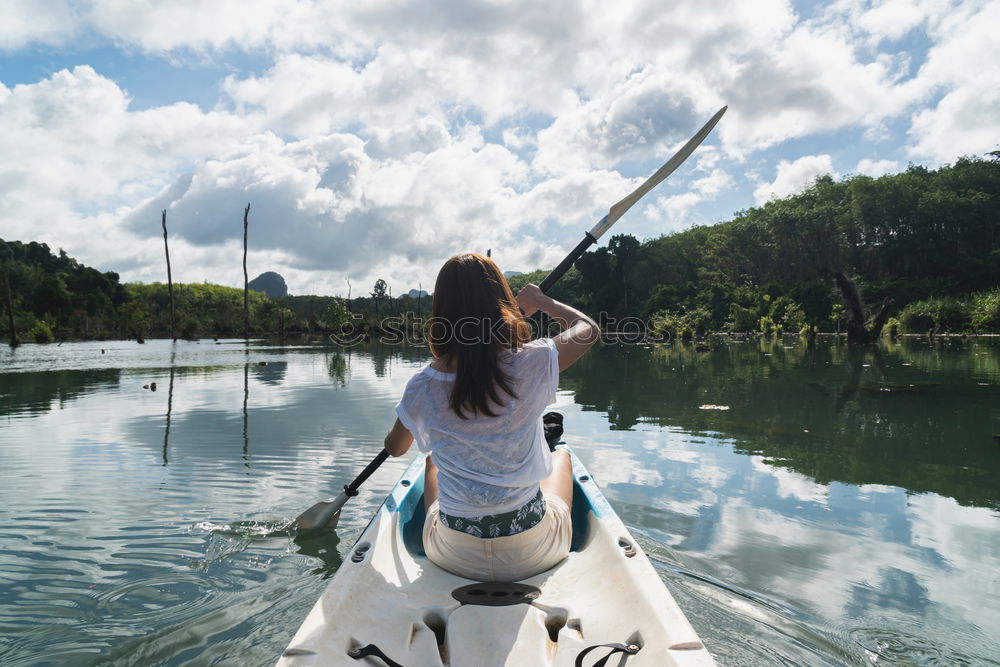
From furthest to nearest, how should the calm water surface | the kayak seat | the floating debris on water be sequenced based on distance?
the floating debris on water
the kayak seat
the calm water surface

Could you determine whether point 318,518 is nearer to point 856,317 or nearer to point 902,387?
point 902,387

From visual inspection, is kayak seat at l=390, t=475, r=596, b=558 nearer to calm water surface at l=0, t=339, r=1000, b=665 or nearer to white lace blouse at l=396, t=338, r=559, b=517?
calm water surface at l=0, t=339, r=1000, b=665

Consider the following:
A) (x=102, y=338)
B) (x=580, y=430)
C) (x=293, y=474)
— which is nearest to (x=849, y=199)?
(x=580, y=430)

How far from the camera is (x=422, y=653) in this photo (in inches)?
68.1

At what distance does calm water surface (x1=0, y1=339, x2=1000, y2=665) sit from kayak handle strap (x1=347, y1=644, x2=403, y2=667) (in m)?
0.97

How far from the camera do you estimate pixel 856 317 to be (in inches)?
931

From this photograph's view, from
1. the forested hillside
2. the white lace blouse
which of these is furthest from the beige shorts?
the forested hillside

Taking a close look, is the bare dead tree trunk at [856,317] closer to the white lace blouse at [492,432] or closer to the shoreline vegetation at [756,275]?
the shoreline vegetation at [756,275]

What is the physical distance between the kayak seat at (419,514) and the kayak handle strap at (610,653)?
1043 millimetres

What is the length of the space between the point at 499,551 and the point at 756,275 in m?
58.7

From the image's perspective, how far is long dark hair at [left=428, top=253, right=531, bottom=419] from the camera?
1830mm

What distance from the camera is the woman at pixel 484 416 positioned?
187cm

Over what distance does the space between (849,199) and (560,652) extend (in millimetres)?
61071

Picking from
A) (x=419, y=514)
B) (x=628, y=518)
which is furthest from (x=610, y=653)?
(x=628, y=518)
